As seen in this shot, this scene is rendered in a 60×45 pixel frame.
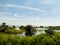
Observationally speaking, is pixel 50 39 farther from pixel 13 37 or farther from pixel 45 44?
pixel 13 37

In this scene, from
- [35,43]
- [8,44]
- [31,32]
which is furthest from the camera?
[31,32]

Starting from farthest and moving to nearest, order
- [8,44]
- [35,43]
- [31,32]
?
[31,32], [35,43], [8,44]

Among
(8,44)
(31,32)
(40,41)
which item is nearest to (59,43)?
(40,41)

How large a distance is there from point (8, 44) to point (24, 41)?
1524 mm

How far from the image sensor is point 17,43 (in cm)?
1314

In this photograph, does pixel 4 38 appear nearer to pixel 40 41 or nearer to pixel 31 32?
pixel 40 41

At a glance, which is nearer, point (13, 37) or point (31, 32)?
point (13, 37)

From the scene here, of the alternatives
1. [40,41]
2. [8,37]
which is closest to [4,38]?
[8,37]

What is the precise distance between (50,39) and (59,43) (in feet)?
3.21

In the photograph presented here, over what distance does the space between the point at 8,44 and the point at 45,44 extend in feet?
11.6

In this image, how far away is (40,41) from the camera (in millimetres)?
13828

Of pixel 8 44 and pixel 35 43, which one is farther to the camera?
Result: pixel 35 43

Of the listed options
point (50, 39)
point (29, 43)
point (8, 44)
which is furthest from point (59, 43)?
point (8, 44)

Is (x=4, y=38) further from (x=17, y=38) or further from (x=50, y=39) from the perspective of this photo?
(x=50, y=39)
